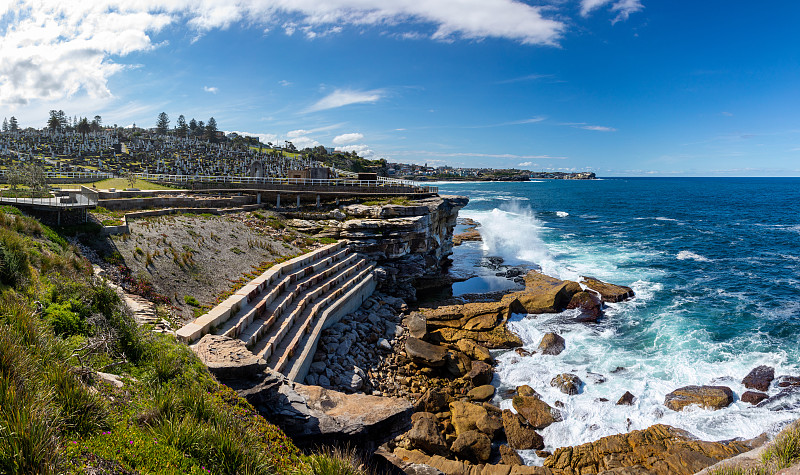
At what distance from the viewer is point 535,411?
51.2 feet

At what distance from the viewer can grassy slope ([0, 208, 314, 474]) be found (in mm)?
4652

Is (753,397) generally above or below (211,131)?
below

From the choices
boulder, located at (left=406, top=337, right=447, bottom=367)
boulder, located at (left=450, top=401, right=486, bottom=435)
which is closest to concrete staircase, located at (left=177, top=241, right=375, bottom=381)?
boulder, located at (left=406, top=337, right=447, bottom=367)

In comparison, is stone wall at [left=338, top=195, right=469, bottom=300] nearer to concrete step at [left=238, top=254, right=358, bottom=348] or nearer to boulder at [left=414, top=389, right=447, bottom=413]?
concrete step at [left=238, top=254, right=358, bottom=348]

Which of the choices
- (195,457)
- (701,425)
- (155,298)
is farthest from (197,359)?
(701,425)

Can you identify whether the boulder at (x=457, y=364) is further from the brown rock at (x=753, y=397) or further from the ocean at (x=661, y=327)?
the brown rock at (x=753, y=397)

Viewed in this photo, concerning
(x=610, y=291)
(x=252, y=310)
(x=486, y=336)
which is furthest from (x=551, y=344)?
(x=252, y=310)

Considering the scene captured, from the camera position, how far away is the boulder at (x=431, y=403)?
15.6 m

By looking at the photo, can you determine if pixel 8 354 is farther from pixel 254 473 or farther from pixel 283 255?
pixel 283 255

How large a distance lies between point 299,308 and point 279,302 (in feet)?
2.86

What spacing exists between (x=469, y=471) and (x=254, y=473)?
8664 millimetres

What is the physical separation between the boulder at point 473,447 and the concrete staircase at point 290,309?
5973 mm

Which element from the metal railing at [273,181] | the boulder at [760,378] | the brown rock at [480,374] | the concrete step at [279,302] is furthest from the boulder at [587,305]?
the metal railing at [273,181]

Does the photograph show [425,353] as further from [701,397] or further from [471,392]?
[701,397]
